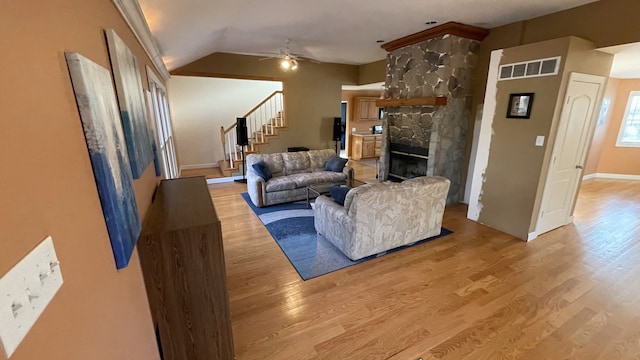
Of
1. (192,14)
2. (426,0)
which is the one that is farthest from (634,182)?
(192,14)

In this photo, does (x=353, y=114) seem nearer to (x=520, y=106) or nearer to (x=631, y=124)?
(x=520, y=106)

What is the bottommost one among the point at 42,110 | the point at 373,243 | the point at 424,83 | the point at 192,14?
the point at 373,243

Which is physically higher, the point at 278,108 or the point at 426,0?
the point at 426,0

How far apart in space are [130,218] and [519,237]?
13.7 ft

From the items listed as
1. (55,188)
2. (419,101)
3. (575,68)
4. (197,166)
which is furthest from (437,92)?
(197,166)

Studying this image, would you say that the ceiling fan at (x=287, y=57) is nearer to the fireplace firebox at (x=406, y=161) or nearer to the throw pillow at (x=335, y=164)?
the throw pillow at (x=335, y=164)

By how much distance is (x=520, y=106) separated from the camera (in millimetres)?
3260

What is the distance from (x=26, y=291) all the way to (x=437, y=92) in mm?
4777

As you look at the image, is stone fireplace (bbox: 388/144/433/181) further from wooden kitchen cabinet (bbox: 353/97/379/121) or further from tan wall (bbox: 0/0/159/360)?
tan wall (bbox: 0/0/159/360)

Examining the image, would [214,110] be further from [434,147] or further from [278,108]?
[434,147]

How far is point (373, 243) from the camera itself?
2867 millimetres

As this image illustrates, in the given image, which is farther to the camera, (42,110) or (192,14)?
(192,14)

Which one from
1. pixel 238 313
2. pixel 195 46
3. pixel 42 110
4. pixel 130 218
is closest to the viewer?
pixel 42 110

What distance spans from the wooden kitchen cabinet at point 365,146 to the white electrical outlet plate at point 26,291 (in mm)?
8381
